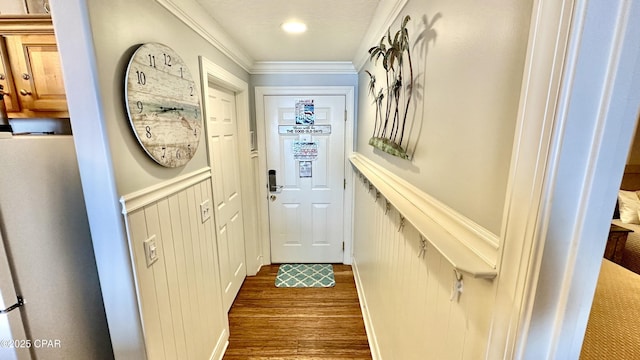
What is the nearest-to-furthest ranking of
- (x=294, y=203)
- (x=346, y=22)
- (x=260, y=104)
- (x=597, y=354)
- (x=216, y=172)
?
(x=597, y=354), (x=346, y=22), (x=216, y=172), (x=260, y=104), (x=294, y=203)

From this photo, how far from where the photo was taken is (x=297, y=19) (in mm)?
1510

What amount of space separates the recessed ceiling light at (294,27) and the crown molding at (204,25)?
0.43 meters

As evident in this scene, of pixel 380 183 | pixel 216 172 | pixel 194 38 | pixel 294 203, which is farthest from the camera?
pixel 294 203

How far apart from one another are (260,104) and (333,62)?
0.85 m

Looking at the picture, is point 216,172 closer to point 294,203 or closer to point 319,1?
point 294,203

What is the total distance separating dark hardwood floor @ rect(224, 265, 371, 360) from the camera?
181cm

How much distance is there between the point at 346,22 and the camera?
1.55 meters

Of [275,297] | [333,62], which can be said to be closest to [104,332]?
[275,297]

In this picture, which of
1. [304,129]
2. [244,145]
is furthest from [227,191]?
[304,129]

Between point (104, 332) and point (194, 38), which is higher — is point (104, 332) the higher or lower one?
the lower one

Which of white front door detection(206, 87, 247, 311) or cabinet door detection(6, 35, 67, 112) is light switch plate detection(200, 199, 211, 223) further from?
cabinet door detection(6, 35, 67, 112)

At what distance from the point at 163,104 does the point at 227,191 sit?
1137 millimetres

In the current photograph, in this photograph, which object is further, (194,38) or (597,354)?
(194,38)

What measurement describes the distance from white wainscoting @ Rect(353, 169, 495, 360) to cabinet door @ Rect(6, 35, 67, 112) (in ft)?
5.51
